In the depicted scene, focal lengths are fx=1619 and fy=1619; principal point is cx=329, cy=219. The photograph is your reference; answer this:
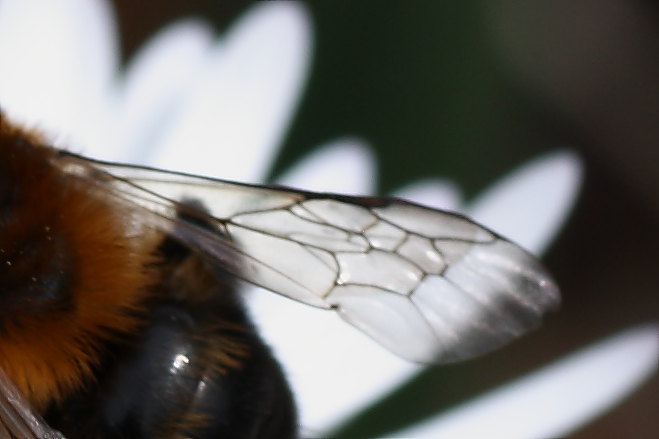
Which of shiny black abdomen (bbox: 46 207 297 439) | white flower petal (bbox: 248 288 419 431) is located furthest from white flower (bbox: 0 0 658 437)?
shiny black abdomen (bbox: 46 207 297 439)

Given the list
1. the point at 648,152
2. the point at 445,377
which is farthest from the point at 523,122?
the point at 445,377

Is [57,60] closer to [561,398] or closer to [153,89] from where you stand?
[153,89]

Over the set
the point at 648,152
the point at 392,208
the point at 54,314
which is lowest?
the point at 54,314

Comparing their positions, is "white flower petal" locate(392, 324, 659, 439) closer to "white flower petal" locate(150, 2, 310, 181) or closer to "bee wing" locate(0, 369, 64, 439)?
"white flower petal" locate(150, 2, 310, 181)

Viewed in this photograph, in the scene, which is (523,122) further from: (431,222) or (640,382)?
(431,222)

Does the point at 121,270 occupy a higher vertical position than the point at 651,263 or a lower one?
lower

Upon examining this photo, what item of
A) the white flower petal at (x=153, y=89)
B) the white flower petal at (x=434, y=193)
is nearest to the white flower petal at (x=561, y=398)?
the white flower petal at (x=434, y=193)

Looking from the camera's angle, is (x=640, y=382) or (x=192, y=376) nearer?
(x=192, y=376)
